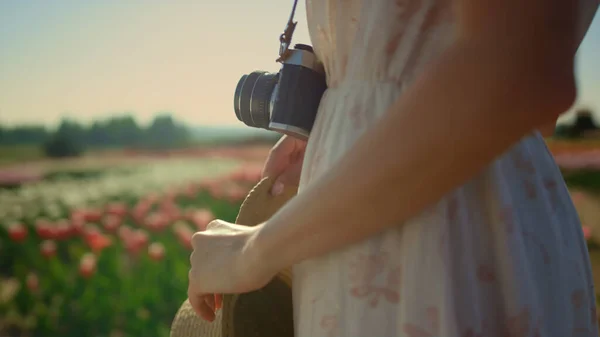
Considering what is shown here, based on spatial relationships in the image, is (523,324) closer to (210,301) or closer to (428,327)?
(428,327)

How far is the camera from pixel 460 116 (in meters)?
0.40

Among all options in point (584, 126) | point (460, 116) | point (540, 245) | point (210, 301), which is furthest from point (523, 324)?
point (584, 126)

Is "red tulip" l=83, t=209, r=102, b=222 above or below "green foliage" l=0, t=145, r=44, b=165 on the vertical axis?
below

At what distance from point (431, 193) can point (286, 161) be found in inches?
14.2

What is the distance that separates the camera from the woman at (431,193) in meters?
0.40

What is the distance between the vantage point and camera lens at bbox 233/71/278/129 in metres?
0.70

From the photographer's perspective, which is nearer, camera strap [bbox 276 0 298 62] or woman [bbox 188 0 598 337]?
woman [bbox 188 0 598 337]

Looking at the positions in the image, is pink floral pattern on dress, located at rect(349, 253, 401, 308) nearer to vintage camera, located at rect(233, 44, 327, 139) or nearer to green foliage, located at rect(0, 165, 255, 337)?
vintage camera, located at rect(233, 44, 327, 139)

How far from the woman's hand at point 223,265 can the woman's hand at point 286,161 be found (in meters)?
0.20

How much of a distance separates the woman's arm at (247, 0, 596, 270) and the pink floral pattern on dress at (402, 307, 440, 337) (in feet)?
0.25

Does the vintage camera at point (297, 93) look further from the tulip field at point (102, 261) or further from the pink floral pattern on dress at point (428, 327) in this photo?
the tulip field at point (102, 261)

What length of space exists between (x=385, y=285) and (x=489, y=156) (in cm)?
14

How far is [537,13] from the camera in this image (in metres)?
0.39

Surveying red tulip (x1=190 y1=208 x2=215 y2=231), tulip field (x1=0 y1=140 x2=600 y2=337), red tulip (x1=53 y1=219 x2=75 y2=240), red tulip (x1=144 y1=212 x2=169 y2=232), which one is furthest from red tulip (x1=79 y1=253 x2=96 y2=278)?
red tulip (x1=190 y1=208 x2=215 y2=231)
